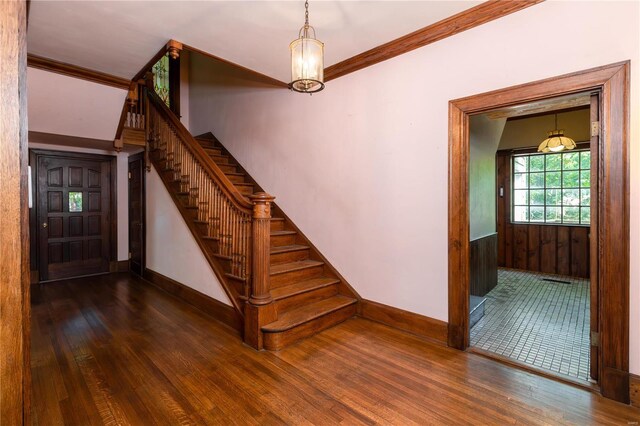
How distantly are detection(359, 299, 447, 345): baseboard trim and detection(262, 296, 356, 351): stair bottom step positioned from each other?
182mm

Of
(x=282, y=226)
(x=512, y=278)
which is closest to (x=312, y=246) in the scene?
(x=282, y=226)

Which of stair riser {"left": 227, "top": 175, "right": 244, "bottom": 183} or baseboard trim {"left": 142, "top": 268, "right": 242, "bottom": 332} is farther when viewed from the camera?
stair riser {"left": 227, "top": 175, "right": 244, "bottom": 183}

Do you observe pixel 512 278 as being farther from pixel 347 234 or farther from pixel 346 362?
pixel 346 362

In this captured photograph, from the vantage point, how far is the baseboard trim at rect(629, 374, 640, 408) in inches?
75.2

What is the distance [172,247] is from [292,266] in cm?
188

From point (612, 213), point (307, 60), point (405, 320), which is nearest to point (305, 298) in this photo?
point (405, 320)

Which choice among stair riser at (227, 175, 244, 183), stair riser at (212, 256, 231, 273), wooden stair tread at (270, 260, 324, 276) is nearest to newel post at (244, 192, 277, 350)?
wooden stair tread at (270, 260, 324, 276)

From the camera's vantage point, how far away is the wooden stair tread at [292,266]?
3323 millimetres

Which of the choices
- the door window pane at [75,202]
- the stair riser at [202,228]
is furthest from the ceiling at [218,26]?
the door window pane at [75,202]

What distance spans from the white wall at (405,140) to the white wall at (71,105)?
6.52ft

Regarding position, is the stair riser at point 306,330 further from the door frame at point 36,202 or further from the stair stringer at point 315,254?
the door frame at point 36,202

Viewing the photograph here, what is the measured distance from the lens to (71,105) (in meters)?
3.80

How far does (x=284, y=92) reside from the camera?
13.6 feet

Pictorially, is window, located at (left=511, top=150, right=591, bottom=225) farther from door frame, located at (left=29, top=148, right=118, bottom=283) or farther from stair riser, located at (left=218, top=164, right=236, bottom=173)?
door frame, located at (left=29, top=148, right=118, bottom=283)
